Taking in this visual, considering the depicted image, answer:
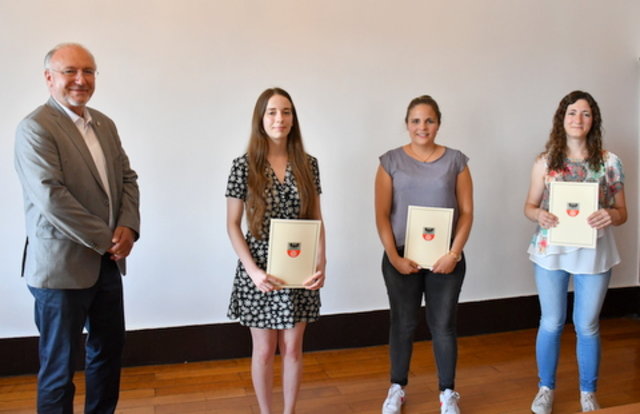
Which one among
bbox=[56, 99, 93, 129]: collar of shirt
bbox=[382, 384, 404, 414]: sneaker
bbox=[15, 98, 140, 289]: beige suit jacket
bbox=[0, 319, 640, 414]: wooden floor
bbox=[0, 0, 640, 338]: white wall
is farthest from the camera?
bbox=[0, 0, 640, 338]: white wall

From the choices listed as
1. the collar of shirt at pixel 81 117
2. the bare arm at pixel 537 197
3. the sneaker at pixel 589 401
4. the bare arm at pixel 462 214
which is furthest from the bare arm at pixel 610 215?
Answer: the collar of shirt at pixel 81 117

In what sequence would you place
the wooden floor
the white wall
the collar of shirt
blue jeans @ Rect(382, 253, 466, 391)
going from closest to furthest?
the collar of shirt, blue jeans @ Rect(382, 253, 466, 391), the wooden floor, the white wall

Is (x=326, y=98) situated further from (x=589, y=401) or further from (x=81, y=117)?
(x=589, y=401)

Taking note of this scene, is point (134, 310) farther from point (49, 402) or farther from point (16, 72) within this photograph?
point (16, 72)

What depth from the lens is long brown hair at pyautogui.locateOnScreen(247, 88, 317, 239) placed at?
7.05 ft

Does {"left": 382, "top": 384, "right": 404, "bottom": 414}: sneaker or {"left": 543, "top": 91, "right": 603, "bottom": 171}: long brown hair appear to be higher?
{"left": 543, "top": 91, "right": 603, "bottom": 171}: long brown hair

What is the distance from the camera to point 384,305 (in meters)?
3.64

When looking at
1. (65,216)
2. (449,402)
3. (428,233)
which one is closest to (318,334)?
(449,402)

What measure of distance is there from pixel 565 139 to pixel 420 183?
0.76 meters

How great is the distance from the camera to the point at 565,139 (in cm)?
260

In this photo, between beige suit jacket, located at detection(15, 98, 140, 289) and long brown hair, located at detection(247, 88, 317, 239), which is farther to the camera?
long brown hair, located at detection(247, 88, 317, 239)

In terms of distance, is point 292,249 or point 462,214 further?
point 462,214

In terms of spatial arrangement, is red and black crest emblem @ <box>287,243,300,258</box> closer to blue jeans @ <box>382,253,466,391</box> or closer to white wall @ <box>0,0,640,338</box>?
blue jeans @ <box>382,253,466,391</box>

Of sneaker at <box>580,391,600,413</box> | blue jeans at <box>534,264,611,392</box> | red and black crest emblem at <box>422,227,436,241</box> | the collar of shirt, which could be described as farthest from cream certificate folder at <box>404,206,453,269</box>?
the collar of shirt
